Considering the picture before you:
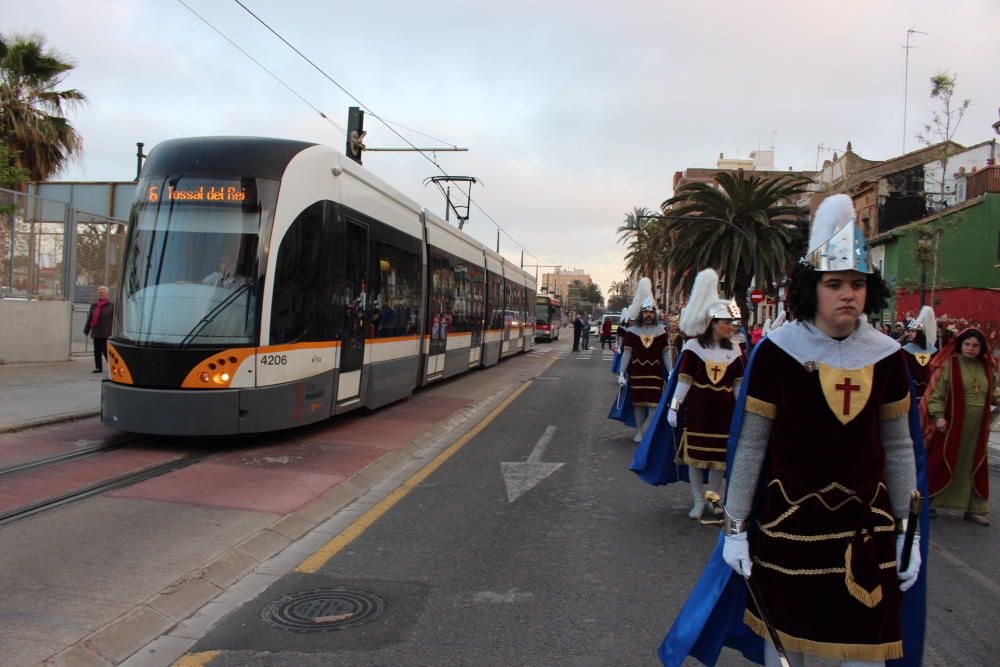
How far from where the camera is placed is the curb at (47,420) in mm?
8828

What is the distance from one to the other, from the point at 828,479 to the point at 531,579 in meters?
2.75

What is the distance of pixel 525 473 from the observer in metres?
8.30

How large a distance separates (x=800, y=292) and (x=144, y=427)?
284 inches

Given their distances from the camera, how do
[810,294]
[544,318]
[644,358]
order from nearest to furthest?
[810,294]
[644,358]
[544,318]

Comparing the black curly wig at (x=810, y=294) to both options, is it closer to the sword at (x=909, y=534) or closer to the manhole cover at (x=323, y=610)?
the sword at (x=909, y=534)

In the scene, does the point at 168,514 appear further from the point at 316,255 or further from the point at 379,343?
the point at 379,343

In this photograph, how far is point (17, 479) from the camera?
6656mm

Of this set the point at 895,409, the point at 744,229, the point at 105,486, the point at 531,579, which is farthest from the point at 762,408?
the point at 744,229

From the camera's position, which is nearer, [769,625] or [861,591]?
[861,591]

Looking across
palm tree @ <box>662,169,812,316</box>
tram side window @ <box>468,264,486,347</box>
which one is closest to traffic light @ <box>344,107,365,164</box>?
tram side window @ <box>468,264,486,347</box>

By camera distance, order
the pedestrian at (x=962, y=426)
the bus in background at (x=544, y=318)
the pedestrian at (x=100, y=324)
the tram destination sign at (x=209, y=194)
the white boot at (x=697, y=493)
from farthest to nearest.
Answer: the bus in background at (x=544, y=318) < the pedestrian at (x=100, y=324) < the tram destination sign at (x=209, y=194) < the pedestrian at (x=962, y=426) < the white boot at (x=697, y=493)

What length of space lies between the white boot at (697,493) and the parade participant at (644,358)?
2963 mm

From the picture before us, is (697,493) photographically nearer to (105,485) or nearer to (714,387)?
(714,387)

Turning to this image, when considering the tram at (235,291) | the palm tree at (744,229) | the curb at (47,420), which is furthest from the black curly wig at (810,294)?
the palm tree at (744,229)
